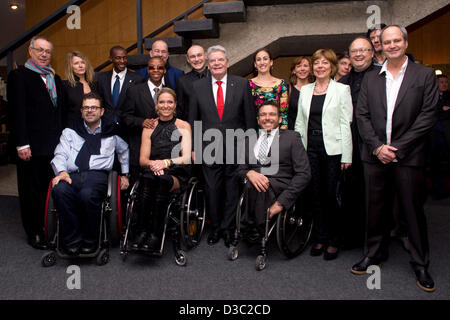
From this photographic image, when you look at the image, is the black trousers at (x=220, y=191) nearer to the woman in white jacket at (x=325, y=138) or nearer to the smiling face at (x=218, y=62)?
the woman in white jacket at (x=325, y=138)

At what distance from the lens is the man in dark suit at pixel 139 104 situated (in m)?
3.04

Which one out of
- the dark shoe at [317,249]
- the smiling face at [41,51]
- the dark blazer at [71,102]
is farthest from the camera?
the dark blazer at [71,102]

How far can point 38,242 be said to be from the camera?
115 inches

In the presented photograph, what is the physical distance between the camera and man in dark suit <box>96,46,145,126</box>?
3240mm

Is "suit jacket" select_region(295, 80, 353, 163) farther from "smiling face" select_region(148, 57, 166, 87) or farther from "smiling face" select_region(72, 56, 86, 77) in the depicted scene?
"smiling face" select_region(72, 56, 86, 77)

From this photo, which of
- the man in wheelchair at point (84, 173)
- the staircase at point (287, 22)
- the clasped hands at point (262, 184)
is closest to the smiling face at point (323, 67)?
the clasped hands at point (262, 184)

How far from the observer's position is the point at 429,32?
6965mm

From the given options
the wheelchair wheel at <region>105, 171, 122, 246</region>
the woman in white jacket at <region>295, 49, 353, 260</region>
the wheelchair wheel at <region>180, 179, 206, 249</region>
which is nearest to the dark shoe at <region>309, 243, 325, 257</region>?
the woman in white jacket at <region>295, 49, 353, 260</region>

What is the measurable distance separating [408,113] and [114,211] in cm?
188

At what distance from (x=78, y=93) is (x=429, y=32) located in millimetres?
6450

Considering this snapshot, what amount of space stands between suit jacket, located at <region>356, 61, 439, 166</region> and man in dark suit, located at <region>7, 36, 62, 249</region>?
221 centimetres

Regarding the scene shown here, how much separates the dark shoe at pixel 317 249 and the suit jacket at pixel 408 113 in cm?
76

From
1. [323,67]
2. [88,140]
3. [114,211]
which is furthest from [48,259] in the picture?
[323,67]
